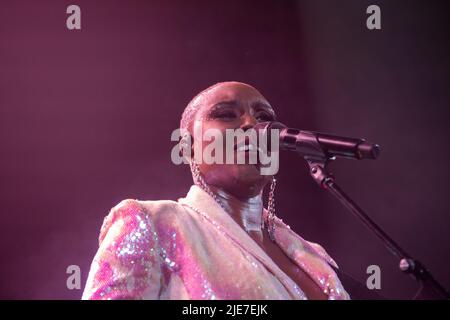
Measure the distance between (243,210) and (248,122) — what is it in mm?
372

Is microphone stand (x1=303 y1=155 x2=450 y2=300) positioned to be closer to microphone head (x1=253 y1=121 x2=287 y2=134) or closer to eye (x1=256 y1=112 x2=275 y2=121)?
microphone head (x1=253 y1=121 x2=287 y2=134)

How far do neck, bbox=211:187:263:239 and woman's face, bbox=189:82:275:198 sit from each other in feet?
0.08

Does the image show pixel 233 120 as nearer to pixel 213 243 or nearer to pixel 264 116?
pixel 264 116

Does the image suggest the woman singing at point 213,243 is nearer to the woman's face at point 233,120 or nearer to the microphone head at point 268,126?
the woman's face at point 233,120

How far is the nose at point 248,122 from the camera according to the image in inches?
89.7

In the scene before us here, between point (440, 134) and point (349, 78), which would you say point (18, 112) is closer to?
point (349, 78)

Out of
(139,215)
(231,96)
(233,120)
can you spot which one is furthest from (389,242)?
(231,96)

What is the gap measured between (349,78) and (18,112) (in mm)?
2290

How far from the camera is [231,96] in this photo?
7.88 feet

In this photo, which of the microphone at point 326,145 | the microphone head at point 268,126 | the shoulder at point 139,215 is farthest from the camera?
the microphone head at point 268,126

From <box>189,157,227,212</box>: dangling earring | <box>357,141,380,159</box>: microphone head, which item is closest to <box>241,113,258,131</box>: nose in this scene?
<box>189,157,227,212</box>: dangling earring

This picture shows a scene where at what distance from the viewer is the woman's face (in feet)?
7.47

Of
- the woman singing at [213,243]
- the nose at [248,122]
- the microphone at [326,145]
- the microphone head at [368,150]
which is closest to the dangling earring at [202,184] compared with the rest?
the woman singing at [213,243]

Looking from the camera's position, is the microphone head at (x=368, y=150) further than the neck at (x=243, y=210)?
No
